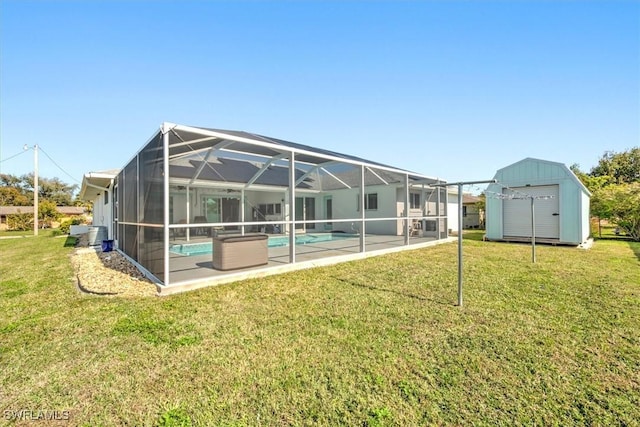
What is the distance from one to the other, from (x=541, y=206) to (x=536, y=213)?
328 mm

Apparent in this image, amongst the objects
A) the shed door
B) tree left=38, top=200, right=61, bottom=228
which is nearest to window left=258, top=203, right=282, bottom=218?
the shed door

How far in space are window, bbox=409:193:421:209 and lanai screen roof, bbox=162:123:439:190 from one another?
2.17 metres

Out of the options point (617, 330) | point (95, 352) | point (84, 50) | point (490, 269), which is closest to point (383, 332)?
point (617, 330)

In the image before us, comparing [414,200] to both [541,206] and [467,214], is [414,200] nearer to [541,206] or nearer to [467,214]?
[541,206]

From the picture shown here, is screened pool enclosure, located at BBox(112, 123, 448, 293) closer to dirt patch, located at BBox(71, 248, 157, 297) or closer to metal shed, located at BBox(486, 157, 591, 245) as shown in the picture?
dirt patch, located at BBox(71, 248, 157, 297)

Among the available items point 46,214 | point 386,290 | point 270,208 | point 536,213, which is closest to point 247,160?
point 270,208

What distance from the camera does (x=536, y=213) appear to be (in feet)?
38.3

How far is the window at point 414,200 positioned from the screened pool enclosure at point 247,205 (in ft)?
0.22

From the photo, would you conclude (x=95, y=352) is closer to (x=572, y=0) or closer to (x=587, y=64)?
(x=572, y=0)

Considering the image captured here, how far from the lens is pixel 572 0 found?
23.3ft

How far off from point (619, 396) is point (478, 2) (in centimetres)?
904

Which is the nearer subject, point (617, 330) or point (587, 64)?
point (617, 330)

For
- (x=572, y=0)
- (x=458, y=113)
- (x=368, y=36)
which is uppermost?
(x=368, y=36)

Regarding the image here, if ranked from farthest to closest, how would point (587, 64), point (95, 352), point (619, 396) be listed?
point (587, 64) < point (95, 352) < point (619, 396)
